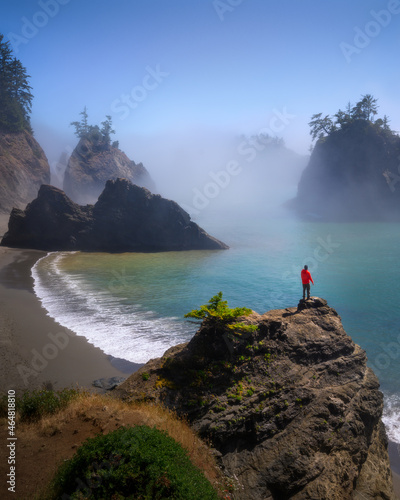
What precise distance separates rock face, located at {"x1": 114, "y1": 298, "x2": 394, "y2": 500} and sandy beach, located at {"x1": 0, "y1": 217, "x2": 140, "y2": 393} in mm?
5024

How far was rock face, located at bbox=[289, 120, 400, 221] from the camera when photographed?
87.4 m

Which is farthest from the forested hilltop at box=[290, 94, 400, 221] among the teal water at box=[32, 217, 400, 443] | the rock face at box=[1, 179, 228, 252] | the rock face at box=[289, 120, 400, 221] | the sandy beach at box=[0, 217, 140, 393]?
the sandy beach at box=[0, 217, 140, 393]

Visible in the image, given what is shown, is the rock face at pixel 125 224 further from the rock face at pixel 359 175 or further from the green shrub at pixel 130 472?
the rock face at pixel 359 175

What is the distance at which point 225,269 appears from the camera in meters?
37.5

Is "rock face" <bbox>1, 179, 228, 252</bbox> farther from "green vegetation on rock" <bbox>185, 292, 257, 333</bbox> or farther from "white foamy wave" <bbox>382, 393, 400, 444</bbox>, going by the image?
"green vegetation on rock" <bbox>185, 292, 257, 333</bbox>

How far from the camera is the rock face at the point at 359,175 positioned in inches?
3440

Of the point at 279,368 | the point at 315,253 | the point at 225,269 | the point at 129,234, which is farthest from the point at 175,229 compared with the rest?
the point at 279,368

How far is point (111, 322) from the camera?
66.4ft

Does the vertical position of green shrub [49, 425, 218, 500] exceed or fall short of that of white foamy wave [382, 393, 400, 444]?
it exceeds it

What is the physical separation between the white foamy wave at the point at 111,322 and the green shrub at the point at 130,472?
9.75 meters

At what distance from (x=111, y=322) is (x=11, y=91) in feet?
277

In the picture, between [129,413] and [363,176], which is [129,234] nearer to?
[129,413]
